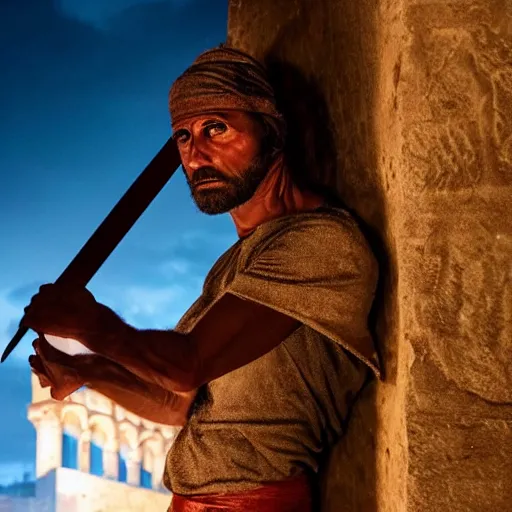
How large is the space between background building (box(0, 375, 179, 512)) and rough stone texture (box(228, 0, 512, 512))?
226cm

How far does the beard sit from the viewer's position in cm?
228

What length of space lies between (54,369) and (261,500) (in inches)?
21.8

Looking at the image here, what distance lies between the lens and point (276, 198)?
2.37 meters

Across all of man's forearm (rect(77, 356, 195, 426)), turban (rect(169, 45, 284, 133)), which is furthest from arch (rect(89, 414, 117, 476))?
turban (rect(169, 45, 284, 133))

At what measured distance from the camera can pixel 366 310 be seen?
2068 millimetres

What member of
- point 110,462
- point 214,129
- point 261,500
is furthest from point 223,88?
point 110,462

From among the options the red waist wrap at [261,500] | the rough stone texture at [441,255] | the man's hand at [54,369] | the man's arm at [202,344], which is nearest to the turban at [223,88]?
the rough stone texture at [441,255]

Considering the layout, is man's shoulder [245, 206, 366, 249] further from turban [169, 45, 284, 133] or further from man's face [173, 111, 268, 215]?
turban [169, 45, 284, 133]

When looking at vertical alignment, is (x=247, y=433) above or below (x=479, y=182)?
below

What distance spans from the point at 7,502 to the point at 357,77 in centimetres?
345

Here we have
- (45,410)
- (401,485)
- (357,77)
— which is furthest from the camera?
(45,410)

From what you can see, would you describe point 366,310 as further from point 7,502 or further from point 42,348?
point 7,502

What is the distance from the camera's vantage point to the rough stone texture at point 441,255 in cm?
189

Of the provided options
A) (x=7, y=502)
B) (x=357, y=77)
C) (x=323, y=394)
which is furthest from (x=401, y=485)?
(x=7, y=502)
